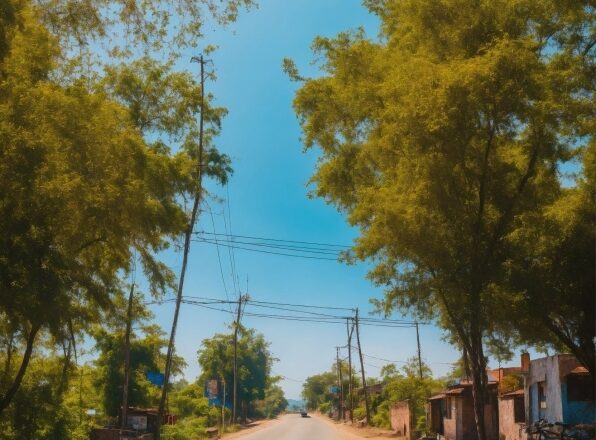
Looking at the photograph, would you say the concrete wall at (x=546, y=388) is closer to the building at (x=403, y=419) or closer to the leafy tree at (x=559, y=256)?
the leafy tree at (x=559, y=256)

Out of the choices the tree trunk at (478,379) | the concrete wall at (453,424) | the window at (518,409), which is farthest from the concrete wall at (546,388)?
the tree trunk at (478,379)

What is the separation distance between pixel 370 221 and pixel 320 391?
13763 centimetres

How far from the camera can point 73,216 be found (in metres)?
11.7

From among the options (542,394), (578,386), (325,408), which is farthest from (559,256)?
(325,408)

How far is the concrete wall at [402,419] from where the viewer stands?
43.2 metres

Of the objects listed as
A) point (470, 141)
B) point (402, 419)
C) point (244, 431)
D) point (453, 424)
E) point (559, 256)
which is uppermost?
point (470, 141)

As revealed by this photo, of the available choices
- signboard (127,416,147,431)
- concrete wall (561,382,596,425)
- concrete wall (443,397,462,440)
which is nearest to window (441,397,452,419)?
concrete wall (443,397,462,440)

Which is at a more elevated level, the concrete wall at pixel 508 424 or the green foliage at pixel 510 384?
the green foliage at pixel 510 384

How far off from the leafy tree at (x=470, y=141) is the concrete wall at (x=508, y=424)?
13.6 metres

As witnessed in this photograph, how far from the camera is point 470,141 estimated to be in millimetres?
13047

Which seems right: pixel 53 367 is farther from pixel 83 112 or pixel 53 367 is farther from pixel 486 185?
pixel 486 185

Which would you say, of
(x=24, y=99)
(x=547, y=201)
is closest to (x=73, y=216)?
(x=24, y=99)

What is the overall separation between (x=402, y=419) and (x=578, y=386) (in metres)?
26.8

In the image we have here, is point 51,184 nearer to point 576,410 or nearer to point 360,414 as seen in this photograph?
point 576,410
